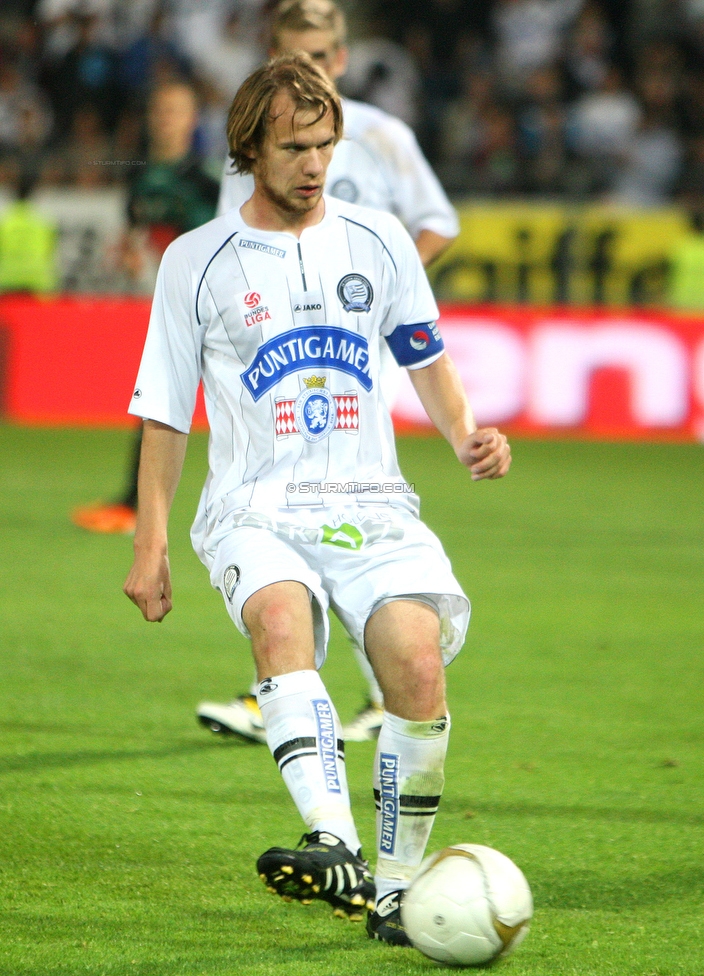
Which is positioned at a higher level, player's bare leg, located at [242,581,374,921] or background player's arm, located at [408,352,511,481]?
background player's arm, located at [408,352,511,481]

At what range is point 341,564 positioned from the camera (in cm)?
308

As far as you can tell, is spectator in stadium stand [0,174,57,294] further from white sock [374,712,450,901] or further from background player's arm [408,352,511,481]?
white sock [374,712,450,901]

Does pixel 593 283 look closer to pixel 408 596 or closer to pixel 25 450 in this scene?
pixel 25 450

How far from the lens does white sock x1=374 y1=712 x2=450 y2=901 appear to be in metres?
2.94

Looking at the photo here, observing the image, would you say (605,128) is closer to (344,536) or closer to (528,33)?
(528,33)

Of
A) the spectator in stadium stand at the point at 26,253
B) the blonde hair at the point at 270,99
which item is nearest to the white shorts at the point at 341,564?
the blonde hair at the point at 270,99

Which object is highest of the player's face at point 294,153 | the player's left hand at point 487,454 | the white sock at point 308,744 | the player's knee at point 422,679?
the player's face at point 294,153

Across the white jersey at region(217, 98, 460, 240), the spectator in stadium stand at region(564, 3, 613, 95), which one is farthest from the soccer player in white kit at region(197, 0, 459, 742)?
the spectator in stadium stand at region(564, 3, 613, 95)

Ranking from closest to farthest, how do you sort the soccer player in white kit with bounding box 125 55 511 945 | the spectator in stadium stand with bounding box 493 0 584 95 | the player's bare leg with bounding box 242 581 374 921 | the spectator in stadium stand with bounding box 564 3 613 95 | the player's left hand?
1. the player's bare leg with bounding box 242 581 374 921
2. the soccer player in white kit with bounding box 125 55 511 945
3. the player's left hand
4. the spectator in stadium stand with bounding box 564 3 613 95
5. the spectator in stadium stand with bounding box 493 0 584 95

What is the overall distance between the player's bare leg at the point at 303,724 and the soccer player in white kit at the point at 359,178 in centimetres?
133

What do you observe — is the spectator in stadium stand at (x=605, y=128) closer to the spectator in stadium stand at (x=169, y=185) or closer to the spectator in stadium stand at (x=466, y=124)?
the spectator in stadium stand at (x=466, y=124)

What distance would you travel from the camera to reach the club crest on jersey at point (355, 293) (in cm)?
320

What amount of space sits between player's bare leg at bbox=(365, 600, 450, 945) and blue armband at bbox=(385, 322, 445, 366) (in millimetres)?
644

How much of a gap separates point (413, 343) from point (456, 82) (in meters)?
13.2
